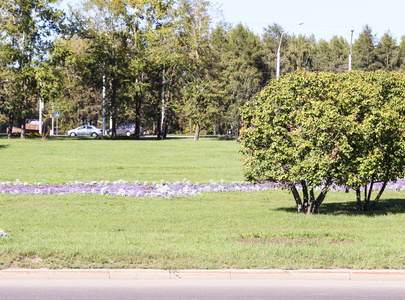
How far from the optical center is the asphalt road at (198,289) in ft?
22.0

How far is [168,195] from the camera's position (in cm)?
1636

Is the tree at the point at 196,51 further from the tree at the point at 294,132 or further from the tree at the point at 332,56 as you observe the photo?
the tree at the point at 294,132

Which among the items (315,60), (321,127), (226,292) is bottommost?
(226,292)

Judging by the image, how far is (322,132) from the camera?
12078 millimetres

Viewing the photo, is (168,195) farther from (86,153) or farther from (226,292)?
(86,153)

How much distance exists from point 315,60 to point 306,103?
234 feet

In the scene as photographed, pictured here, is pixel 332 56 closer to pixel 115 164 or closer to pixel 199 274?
pixel 115 164

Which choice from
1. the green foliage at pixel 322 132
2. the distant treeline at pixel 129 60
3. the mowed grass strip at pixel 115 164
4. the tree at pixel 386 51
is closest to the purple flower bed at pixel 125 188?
the mowed grass strip at pixel 115 164

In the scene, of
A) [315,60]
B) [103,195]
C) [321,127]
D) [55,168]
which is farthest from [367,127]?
[315,60]

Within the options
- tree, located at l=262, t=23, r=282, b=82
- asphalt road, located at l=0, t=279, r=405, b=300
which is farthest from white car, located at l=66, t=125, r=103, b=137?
asphalt road, located at l=0, t=279, r=405, b=300

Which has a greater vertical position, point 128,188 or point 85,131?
point 85,131

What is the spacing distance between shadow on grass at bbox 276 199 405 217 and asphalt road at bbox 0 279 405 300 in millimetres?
6470

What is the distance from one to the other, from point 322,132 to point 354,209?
3.73 meters

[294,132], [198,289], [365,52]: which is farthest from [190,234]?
[365,52]
